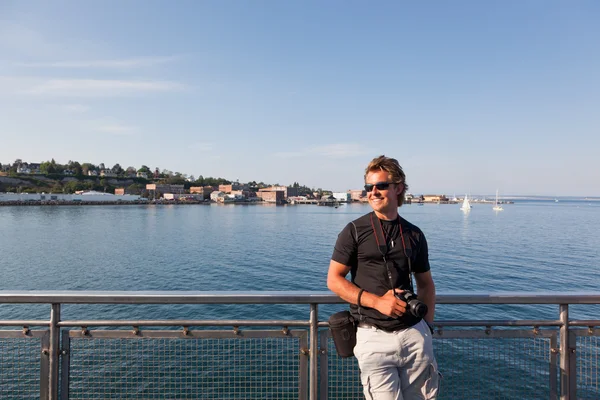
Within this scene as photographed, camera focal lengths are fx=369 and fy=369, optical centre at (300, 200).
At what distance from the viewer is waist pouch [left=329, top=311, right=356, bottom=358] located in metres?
2.54

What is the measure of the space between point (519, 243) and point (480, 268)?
705 inches

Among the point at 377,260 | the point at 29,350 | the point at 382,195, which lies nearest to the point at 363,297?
the point at 377,260

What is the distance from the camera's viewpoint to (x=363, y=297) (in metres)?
2.35

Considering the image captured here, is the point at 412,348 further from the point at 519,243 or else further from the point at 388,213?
the point at 519,243

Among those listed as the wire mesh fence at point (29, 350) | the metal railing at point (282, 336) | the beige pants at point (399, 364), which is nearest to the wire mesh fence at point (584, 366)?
the metal railing at point (282, 336)

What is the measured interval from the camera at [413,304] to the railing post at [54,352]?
2.62m

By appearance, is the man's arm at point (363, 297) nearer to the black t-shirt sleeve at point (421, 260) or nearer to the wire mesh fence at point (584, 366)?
the black t-shirt sleeve at point (421, 260)

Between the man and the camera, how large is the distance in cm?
2

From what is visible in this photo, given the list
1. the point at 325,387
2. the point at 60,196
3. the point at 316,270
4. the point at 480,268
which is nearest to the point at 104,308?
the point at 316,270

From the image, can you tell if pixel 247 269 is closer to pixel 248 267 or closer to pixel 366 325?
pixel 248 267

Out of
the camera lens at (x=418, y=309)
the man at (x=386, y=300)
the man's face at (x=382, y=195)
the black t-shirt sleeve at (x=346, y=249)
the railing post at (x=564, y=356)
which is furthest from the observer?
the railing post at (x=564, y=356)

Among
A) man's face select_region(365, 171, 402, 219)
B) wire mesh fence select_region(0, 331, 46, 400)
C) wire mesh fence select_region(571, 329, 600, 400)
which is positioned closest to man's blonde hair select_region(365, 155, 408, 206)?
man's face select_region(365, 171, 402, 219)

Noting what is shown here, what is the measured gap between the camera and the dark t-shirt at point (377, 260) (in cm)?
240

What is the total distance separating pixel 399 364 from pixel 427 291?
0.54 metres
